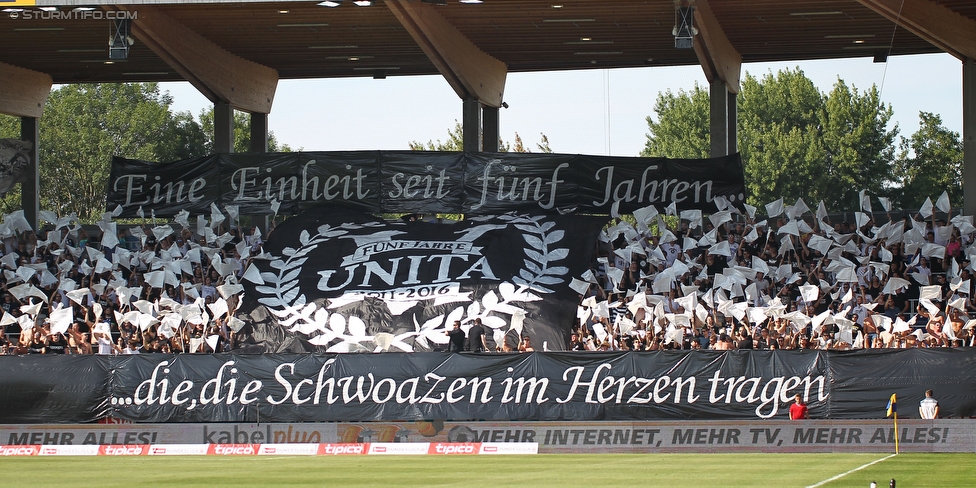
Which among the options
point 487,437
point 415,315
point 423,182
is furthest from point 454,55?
point 487,437

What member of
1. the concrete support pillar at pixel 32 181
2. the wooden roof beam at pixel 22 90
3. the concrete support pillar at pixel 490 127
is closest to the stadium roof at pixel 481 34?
the wooden roof beam at pixel 22 90

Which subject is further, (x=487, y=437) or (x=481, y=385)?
(x=481, y=385)

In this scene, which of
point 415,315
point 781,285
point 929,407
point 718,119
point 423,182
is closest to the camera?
point 929,407

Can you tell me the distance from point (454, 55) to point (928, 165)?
49839 mm

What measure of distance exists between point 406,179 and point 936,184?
159ft

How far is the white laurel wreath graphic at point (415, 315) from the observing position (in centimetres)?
2612

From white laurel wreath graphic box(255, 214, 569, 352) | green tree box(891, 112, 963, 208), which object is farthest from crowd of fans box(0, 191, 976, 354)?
green tree box(891, 112, 963, 208)

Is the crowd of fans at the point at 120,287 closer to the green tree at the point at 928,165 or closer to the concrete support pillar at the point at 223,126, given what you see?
the concrete support pillar at the point at 223,126

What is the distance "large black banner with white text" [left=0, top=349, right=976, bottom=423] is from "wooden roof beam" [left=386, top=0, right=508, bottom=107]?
903 centimetres

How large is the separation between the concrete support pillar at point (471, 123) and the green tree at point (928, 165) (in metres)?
44.0

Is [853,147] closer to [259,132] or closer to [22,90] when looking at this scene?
[259,132]

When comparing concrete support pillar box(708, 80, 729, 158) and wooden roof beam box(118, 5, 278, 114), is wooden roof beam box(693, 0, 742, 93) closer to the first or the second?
concrete support pillar box(708, 80, 729, 158)

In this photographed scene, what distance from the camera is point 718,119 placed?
106 ft

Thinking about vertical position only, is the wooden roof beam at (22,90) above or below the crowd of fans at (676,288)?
above
